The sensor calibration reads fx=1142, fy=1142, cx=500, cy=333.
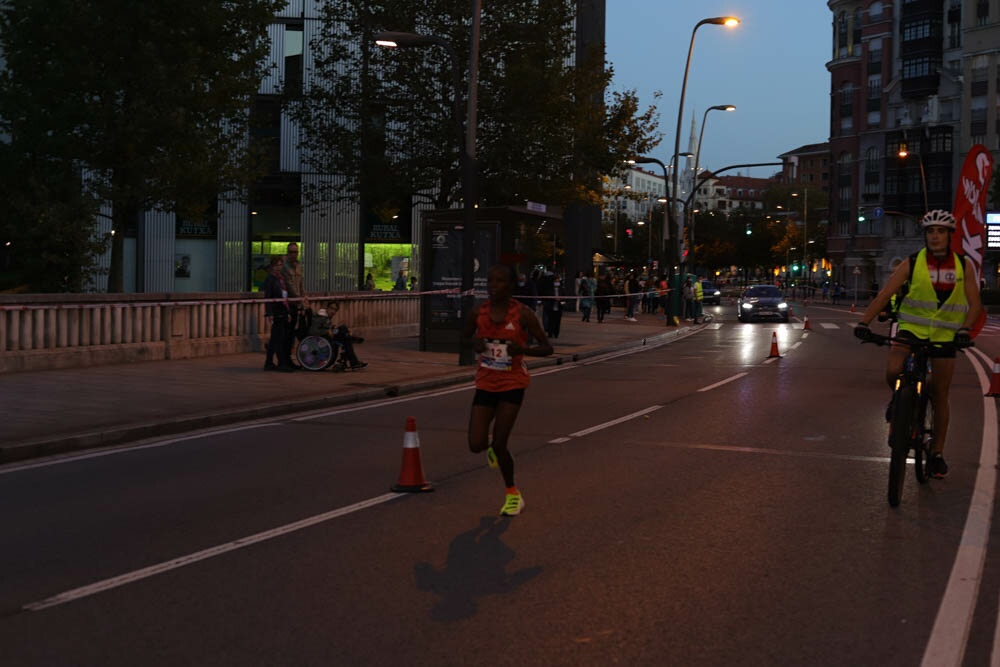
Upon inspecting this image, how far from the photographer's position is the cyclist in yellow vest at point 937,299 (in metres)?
7.75

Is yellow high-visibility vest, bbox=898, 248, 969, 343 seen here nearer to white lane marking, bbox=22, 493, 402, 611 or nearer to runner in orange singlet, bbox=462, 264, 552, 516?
runner in orange singlet, bbox=462, 264, 552, 516

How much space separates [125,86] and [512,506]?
20121 mm

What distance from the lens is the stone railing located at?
16609 mm

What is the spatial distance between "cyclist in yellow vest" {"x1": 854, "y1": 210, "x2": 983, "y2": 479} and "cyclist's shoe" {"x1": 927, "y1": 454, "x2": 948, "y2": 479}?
557 millimetres

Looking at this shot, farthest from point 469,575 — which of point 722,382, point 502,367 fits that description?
point 722,382

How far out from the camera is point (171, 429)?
11.7 m

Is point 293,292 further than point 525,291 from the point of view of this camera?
No

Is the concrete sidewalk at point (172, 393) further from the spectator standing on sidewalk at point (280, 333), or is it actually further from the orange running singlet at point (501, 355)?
the orange running singlet at point (501, 355)

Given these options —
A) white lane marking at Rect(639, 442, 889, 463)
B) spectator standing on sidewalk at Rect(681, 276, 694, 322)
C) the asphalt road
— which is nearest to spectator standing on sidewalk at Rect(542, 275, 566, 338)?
the asphalt road

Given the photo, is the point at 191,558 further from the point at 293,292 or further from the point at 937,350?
the point at 293,292

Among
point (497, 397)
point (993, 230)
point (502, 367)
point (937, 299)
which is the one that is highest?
point (993, 230)

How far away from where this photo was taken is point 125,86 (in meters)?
24.6

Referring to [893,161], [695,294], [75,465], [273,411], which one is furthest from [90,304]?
[893,161]

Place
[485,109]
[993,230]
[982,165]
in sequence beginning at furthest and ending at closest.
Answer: [993,230] → [485,109] → [982,165]
